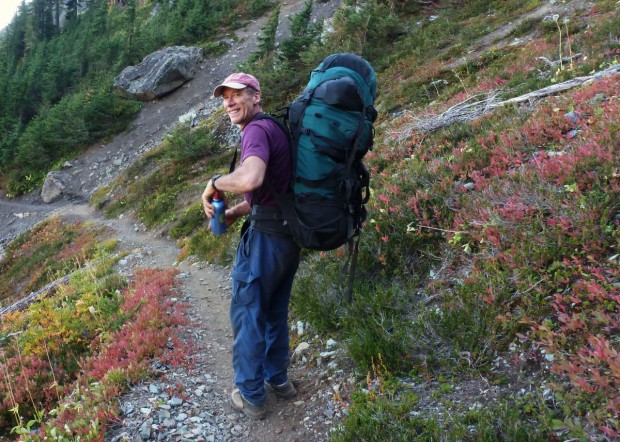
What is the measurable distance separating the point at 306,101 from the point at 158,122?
31.6 meters

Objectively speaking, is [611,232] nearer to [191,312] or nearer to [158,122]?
[191,312]

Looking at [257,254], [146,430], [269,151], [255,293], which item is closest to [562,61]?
[269,151]

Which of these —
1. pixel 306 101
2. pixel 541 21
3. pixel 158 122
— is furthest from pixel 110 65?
pixel 306 101

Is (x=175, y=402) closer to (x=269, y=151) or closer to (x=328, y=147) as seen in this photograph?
(x=269, y=151)

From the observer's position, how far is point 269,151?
3.60m

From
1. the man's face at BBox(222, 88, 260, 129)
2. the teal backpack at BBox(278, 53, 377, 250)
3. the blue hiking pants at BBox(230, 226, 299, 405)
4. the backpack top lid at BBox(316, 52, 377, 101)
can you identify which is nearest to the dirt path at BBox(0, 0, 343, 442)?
the blue hiking pants at BBox(230, 226, 299, 405)

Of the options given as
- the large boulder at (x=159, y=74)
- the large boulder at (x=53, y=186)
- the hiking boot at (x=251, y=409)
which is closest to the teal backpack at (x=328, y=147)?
the hiking boot at (x=251, y=409)

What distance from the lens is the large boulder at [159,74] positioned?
34344 millimetres

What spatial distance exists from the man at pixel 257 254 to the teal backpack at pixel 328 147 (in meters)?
0.17

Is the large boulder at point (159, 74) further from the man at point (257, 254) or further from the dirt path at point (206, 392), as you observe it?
the man at point (257, 254)

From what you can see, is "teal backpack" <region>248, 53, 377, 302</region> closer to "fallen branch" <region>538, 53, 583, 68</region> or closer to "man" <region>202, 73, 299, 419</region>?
"man" <region>202, 73, 299, 419</region>

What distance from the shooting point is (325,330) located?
5.32 metres

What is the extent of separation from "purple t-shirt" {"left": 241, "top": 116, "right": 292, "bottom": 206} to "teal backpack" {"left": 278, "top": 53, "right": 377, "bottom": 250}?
0.09 metres

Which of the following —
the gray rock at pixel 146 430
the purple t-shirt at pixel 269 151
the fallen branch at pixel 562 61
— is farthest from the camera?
the fallen branch at pixel 562 61
